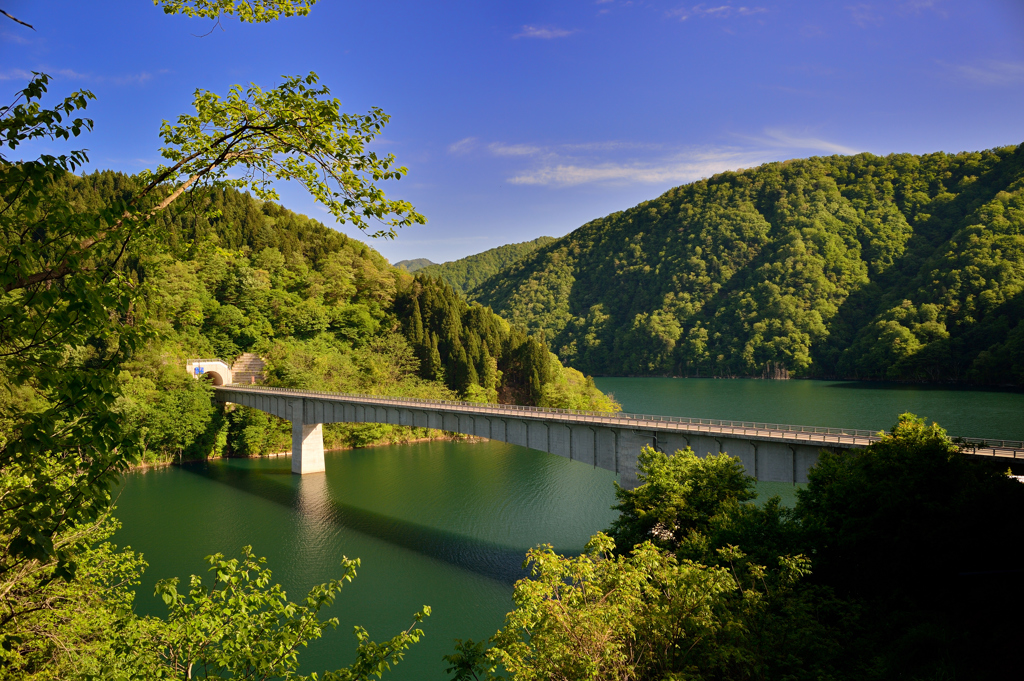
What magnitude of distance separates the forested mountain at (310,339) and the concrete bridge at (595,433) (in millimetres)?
7070

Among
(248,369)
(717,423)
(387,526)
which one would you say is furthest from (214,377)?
(717,423)

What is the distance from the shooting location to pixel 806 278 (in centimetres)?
12106

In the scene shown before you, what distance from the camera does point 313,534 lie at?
31.2 metres

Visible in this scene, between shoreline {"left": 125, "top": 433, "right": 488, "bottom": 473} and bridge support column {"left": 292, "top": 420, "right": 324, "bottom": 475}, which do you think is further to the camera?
shoreline {"left": 125, "top": 433, "right": 488, "bottom": 473}

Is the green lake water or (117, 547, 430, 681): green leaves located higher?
(117, 547, 430, 681): green leaves

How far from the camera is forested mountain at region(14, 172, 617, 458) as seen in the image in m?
49.9

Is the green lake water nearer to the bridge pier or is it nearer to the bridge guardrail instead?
the bridge pier

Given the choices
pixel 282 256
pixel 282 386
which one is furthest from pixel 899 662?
pixel 282 256

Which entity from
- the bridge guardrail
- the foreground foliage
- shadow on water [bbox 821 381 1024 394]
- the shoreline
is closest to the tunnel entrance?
the bridge guardrail

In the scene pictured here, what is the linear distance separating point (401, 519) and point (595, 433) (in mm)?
12560

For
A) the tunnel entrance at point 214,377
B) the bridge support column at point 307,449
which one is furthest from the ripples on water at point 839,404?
the tunnel entrance at point 214,377

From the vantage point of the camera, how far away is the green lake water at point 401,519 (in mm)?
22562

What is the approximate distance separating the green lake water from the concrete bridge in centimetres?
411

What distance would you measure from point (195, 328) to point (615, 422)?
4601 centimetres
